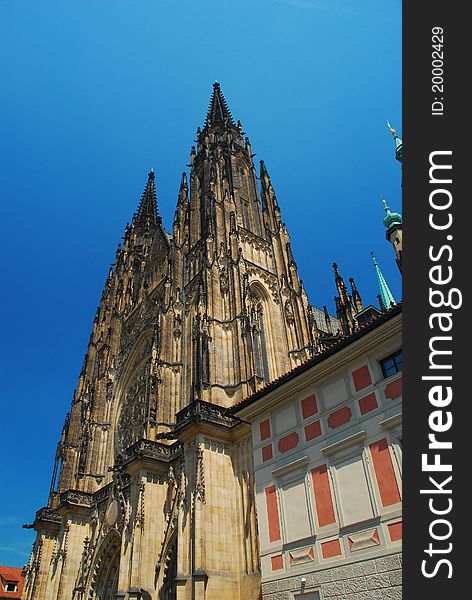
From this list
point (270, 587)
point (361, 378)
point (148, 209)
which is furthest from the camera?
point (148, 209)

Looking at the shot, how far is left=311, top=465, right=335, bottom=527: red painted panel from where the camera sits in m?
11.2

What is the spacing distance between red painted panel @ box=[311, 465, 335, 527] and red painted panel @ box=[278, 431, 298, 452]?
1.04 meters

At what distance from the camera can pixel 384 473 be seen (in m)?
10.4

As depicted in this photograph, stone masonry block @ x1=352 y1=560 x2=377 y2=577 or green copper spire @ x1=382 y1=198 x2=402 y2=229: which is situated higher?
green copper spire @ x1=382 y1=198 x2=402 y2=229

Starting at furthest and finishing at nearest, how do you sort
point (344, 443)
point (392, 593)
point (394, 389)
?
point (344, 443) < point (394, 389) < point (392, 593)

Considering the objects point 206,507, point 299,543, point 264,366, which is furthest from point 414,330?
point 264,366

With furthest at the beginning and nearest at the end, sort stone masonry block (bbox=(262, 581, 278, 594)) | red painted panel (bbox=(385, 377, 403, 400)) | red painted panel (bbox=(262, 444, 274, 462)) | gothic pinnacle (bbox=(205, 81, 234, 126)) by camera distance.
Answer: gothic pinnacle (bbox=(205, 81, 234, 126)) → red painted panel (bbox=(262, 444, 274, 462)) → stone masonry block (bbox=(262, 581, 278, 594)) → red painted panel (bbox=(385, 377, 403, 400))

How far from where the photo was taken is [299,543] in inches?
455

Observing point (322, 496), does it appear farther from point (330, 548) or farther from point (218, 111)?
point (218, 111)

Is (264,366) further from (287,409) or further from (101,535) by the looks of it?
(101,535)

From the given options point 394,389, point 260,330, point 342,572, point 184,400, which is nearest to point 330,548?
point 342,572

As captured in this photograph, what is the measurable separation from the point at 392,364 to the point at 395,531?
3.63 meters

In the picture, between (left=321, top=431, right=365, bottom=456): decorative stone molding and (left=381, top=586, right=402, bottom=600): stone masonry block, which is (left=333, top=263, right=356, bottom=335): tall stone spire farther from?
(left=381, top=586, right=402, bottom=600): stone masonry block

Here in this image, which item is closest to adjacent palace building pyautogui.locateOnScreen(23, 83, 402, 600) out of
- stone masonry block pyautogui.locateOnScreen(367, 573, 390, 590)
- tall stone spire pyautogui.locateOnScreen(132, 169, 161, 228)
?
stone masonry block pyautogui.locateOnScreen(367, 573, 390, 590)
